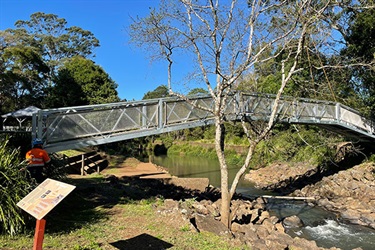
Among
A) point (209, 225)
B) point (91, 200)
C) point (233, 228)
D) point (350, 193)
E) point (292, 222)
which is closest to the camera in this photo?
point (209, 225)

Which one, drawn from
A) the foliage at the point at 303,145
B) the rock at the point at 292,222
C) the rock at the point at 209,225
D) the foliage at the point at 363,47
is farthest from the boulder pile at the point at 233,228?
the foliage at the point at 303,145

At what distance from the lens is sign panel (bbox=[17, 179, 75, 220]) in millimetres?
4276

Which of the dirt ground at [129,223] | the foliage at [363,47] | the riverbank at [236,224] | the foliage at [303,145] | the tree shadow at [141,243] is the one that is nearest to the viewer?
the tree shadow at [141,243]

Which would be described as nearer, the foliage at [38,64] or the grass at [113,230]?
the grass at [113,230]

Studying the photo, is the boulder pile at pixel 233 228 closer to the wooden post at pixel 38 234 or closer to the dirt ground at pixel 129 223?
A: the dirt ground at pixel 129 223

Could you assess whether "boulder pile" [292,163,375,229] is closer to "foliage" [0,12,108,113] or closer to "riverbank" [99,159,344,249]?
"riverbank" [99,159,344,249]

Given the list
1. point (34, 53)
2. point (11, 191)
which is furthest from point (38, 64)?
point (11, 191)

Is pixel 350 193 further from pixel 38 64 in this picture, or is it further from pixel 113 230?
pixel 38 64

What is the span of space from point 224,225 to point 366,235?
587 cm

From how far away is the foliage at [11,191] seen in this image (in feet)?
19.3

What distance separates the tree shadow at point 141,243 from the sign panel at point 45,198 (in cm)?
213

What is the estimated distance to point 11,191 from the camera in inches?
241

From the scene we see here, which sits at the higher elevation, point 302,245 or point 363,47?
point 363,47

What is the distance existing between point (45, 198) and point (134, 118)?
19.2 feet
